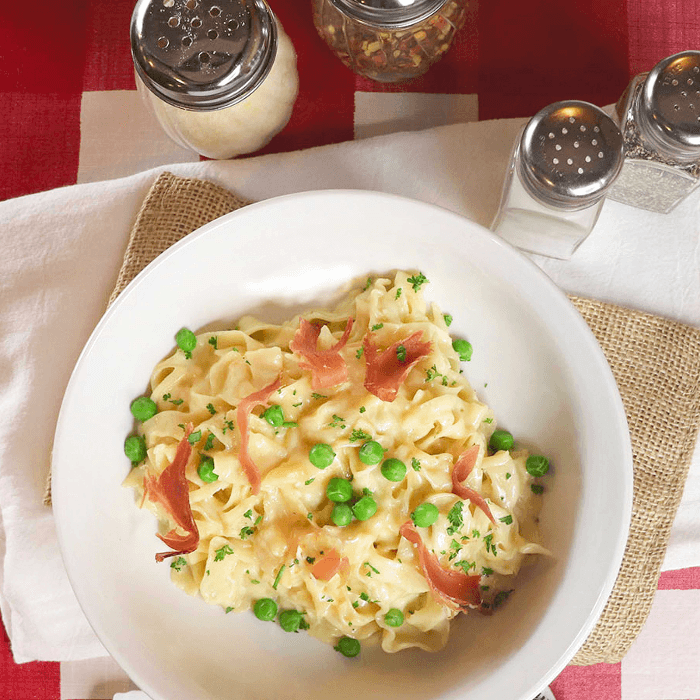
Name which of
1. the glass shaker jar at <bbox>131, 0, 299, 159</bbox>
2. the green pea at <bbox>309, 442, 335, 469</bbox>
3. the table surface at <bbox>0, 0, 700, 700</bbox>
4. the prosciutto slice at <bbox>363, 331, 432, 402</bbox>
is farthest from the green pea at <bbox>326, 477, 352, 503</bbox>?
the table surface at <bbox>0, 0, 700, 700</bbox>

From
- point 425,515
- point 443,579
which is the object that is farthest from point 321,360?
point 443,579

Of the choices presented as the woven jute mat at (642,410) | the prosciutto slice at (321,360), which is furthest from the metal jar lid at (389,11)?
Answer: the prosciutto slice at (321,360)

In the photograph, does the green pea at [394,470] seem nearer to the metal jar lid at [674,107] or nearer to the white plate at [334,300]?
the white plate at [334,300]

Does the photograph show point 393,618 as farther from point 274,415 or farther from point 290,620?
point 274,415

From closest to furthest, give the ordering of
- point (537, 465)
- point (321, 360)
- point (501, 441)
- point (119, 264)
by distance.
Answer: point (321, 360) < point (537, 465) < point (501, 441) < point (119, 264)

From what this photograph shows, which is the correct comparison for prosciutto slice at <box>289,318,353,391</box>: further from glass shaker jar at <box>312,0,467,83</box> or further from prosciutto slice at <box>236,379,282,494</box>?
glass shaker jar at <box>312,0,467,83</box>
